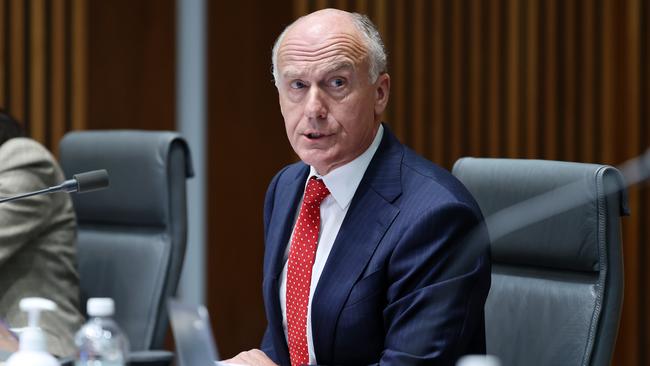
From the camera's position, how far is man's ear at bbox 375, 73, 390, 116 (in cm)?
207

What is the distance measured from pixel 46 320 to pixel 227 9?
204 centimetres

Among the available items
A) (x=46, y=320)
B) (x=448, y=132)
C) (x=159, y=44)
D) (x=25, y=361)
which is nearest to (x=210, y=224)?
(x=159, y=44)

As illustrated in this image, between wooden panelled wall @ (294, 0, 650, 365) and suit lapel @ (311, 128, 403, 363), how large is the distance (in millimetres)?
1916

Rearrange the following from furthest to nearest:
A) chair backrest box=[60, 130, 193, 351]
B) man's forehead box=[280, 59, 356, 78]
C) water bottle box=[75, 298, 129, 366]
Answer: chair backrest box=[60, 130, 193, 351] → man's forehead box=[280, 59, 356, 78] → water bottle box=[75, 298, 129, 366]

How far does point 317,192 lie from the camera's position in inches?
80.4

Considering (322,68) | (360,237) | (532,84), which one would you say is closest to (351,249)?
(360,237)

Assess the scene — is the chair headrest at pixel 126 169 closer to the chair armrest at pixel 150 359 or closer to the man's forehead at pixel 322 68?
the man's forehead at pixel 322 68

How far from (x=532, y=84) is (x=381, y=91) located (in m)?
1.82

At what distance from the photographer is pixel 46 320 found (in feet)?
8.61

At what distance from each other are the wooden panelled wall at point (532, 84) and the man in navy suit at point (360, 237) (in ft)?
5.97

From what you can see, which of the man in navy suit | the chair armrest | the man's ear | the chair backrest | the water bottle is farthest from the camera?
the chair backrest

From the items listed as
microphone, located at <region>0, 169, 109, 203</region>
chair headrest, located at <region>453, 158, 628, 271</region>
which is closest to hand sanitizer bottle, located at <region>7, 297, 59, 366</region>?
microphone, located at <region>0, 169, 109, 203</region>

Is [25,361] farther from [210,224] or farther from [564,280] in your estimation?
[210,224]

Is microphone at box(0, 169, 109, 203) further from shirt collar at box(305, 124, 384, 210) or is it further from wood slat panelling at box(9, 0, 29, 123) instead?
wood slat panelling at box(9, 0, 29, 123)
